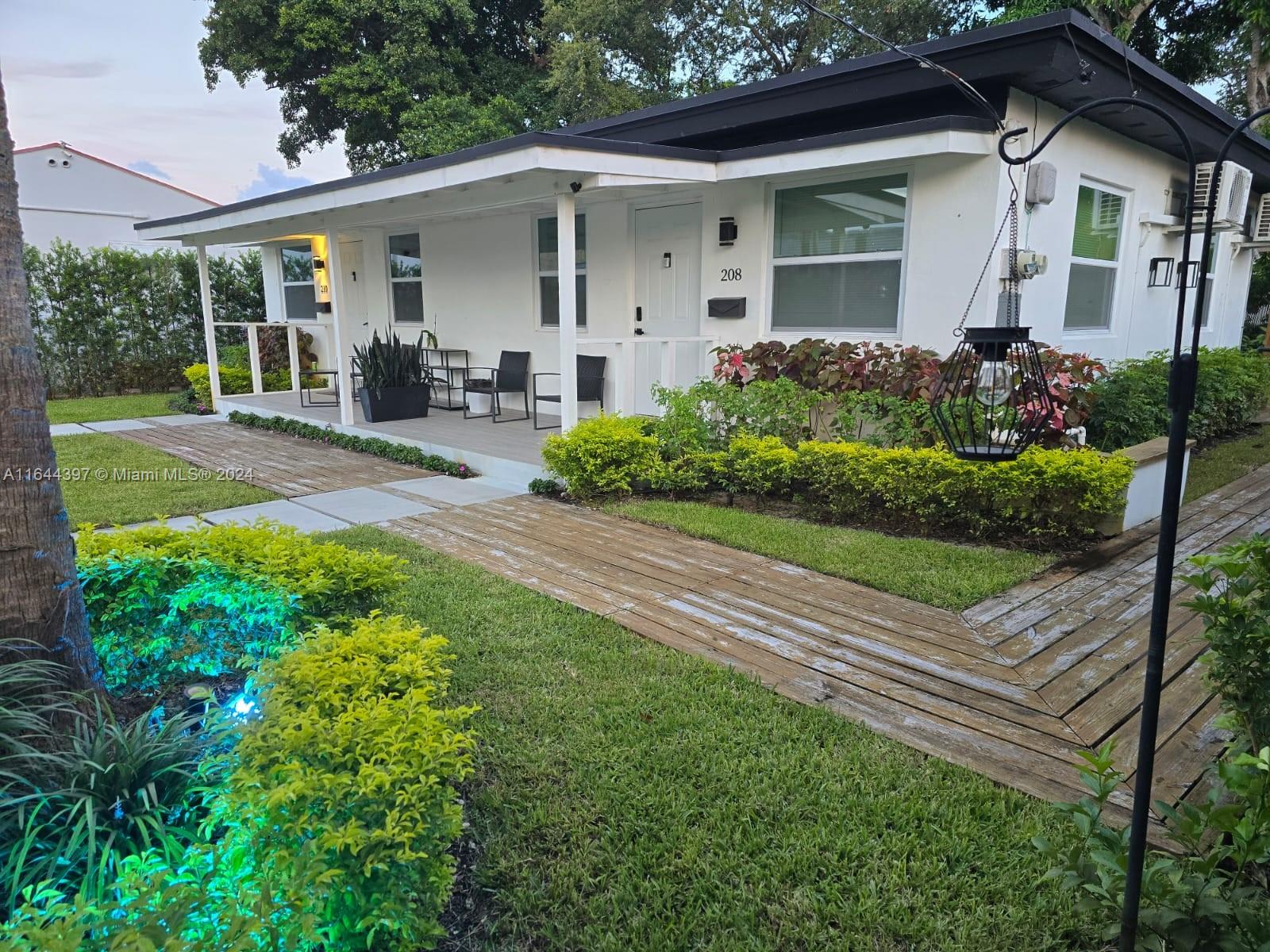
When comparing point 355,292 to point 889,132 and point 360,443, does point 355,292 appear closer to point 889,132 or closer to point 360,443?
point 360,443

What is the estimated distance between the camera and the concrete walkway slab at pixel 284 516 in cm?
526

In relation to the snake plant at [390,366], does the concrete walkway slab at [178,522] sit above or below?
below

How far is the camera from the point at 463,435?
7969 mm

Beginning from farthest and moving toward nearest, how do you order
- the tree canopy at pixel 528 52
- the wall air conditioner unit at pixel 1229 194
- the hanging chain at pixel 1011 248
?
the tree canopy at pixel 528 52, the wall air conditioner unit at pixel 1229 194, the hanging chain at pixel 1011 248

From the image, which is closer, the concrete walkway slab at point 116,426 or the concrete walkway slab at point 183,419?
the concrete walkway slab at point 116,426

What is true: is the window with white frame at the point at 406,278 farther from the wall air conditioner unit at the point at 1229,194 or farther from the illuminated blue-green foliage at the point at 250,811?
the illuminated blue-green foliage at the point at 250,811

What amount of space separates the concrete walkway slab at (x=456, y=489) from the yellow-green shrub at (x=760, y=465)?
1773 mm

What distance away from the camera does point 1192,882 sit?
5.41 feet

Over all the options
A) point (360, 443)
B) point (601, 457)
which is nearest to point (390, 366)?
point (360, 443)

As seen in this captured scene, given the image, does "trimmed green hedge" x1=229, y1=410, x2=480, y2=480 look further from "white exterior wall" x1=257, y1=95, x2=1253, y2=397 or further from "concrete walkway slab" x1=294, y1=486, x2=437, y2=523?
"white exterior wall" x1=257, y1=95, x2=1253, y2=397

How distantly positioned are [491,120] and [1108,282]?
12.9 metres

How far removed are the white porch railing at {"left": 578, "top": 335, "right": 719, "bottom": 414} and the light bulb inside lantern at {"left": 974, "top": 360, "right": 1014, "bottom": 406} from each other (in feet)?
16.6

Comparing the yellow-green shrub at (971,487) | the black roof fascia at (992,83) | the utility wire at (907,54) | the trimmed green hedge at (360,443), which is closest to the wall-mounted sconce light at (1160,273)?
the black roof fascia at (992,83)

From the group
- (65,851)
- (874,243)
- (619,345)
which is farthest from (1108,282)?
(65,851)
